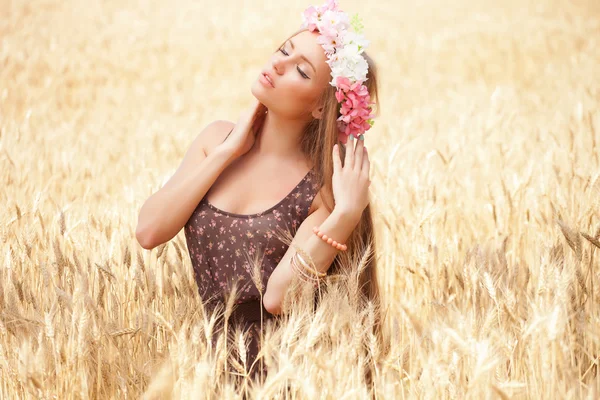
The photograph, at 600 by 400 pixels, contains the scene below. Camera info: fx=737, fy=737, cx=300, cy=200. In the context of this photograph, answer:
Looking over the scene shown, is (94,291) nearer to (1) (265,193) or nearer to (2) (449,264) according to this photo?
(1) (265,193)

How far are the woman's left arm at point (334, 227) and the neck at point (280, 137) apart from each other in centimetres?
22

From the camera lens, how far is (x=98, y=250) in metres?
2.92

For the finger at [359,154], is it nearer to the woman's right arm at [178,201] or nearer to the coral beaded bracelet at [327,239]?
the coral beaded bracelet at [327,239]

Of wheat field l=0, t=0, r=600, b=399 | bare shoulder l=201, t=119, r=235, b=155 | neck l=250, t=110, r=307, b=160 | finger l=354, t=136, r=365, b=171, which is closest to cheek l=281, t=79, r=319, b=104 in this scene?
neck l=250, t=110, r=307, b=160

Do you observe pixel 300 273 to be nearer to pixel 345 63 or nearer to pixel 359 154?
pixel 359 154

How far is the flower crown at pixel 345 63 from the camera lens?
2.29 metres

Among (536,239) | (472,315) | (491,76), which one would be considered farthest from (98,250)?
(491,76)

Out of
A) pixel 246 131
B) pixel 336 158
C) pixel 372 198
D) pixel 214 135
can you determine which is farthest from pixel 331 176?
pixel 372 198

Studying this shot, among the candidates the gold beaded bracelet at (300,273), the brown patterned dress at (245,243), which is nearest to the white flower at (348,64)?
the brown patterned dress at (245,243)

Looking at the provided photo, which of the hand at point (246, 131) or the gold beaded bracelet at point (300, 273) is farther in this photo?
the hand at point (246, 131)

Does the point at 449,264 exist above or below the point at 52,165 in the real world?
below

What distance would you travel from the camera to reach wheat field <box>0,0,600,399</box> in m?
1.83

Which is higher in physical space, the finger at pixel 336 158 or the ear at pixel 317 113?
the ear at pixel 317 113

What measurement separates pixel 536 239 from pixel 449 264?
0.62m
